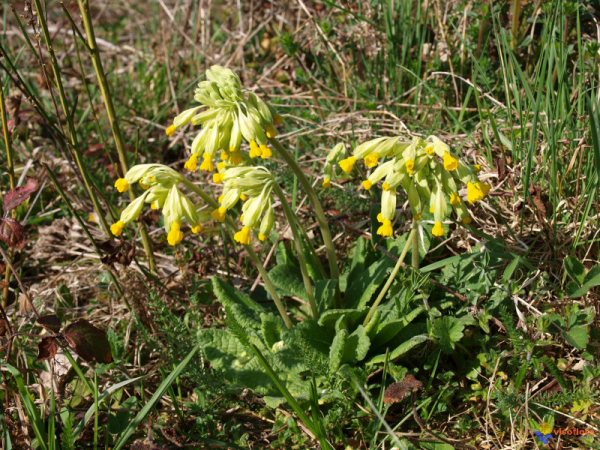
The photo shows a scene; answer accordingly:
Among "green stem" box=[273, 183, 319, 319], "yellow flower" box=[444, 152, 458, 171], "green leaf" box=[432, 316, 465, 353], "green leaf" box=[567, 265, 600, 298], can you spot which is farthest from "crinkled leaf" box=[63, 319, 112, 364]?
"green leaf" box=[567, 265, 600, 298]

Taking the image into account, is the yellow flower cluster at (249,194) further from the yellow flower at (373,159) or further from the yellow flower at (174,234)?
the yellow flower at (373,159)

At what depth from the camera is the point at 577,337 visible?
2.35 metres

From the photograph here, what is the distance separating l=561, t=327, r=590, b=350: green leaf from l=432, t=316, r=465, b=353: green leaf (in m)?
0.44

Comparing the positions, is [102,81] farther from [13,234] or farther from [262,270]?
[262,270]

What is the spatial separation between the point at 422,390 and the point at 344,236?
1.12 metres

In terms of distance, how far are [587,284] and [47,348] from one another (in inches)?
92.1

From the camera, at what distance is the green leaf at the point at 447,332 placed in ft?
7.93

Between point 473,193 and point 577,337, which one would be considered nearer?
point 473,193

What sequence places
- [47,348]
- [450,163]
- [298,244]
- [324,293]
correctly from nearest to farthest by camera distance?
[450,163]
[47,348]
[298,244]
[324,293]

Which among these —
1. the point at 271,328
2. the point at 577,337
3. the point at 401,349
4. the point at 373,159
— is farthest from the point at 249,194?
the point at 577,337

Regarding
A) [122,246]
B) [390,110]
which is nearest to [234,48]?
[390,110]

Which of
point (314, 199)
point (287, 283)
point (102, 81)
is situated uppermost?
point (102, 81)

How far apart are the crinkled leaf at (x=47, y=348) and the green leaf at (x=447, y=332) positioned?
1.60m

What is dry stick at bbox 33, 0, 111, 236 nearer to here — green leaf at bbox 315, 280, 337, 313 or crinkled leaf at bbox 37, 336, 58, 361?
crinkled leaf at bbox 37, 336, 58, 361
